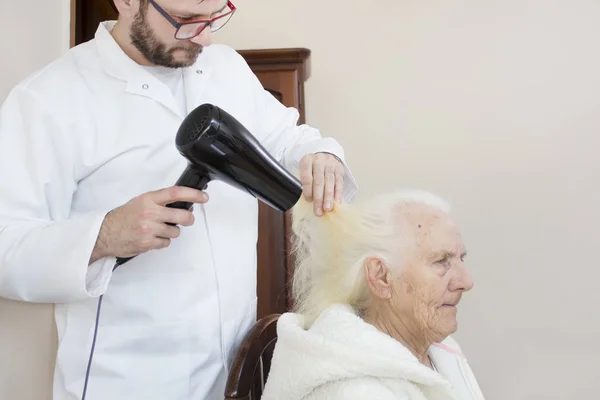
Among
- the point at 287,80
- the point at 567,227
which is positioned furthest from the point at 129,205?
the point at 567,227

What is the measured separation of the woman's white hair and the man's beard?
14.6 inches

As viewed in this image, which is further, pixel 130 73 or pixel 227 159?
pixel 130 73

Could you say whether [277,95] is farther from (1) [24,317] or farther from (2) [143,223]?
(2) [143,223]

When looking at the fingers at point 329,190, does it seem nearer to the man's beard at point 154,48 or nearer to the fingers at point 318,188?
the fingers at point 318,188

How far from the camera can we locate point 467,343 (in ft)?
7.03

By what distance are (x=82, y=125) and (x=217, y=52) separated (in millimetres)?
416

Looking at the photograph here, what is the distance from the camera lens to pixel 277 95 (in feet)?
6.48

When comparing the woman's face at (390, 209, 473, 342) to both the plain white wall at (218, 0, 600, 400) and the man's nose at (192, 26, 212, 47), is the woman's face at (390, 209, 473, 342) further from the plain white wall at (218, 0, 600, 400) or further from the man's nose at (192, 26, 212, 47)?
the plain white wall at (218, 0, 600, 400)

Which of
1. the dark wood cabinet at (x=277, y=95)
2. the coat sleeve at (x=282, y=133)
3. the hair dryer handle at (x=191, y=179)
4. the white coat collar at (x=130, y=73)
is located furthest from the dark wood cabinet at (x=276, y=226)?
the hair dryer handle at (x=191, y=179)

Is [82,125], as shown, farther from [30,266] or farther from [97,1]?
[97,1]

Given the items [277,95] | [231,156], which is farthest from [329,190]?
[277,95]

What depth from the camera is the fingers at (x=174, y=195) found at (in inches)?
36.8

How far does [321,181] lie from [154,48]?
1.39 feet

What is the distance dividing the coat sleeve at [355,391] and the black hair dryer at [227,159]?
316 mm
